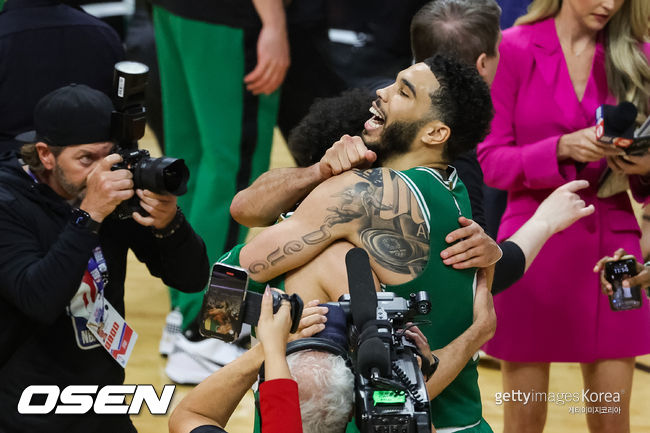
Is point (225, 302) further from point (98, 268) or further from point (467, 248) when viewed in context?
point (98, 268)

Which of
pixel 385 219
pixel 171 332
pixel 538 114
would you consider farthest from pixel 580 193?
pixel 171 332

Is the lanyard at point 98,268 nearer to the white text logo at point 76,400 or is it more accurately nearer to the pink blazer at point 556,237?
the white text logo at point 76,400

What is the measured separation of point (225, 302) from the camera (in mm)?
1948

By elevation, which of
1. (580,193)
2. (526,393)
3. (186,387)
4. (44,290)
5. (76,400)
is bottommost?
(186,387)

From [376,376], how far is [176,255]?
56.5 inches

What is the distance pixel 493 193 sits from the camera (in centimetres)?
425

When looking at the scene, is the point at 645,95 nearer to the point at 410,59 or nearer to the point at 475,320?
the point at 475,320

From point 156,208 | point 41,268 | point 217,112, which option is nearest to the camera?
point 41,268

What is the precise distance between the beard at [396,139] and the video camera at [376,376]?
2.38ft

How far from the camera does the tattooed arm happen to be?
2.24 metres

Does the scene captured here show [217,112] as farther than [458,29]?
Yes

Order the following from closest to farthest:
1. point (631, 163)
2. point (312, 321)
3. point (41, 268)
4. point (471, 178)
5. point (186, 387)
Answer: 1. point (312, 321)
2. point (41, 268)
3. point (471, 178)
4. point (631, 163)
5. point (186, 387)

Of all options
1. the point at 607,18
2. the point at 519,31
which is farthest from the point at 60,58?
the point at 607,18

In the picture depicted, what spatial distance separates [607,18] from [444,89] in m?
1.23
